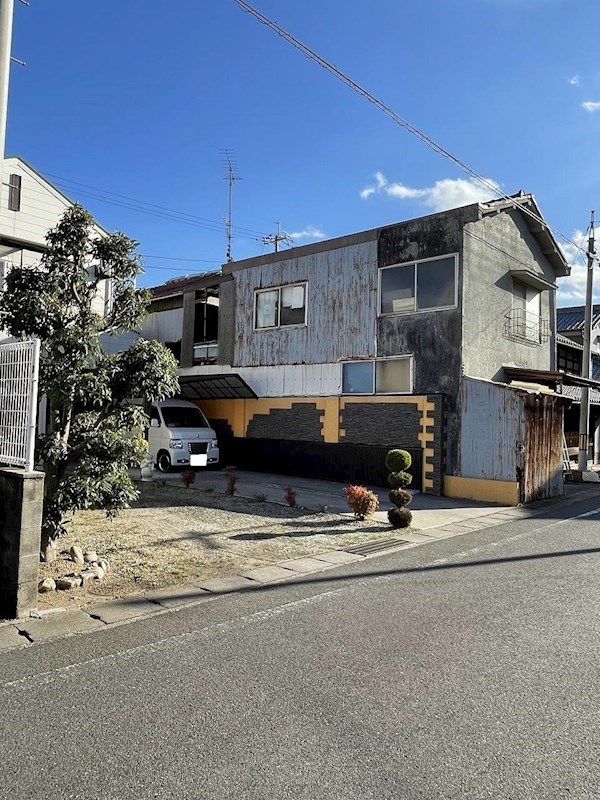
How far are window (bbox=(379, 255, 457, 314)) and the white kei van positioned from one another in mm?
6363

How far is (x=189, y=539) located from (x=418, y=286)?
864 cm

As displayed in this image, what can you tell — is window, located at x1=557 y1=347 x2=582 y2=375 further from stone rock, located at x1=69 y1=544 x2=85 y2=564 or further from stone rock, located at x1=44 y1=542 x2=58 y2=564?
stone rock, located at x1=44 y1=542 x2=58 y2=564

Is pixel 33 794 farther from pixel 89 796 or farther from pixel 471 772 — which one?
pixel 471 772

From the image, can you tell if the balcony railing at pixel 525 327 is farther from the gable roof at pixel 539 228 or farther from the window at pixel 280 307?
the window at pixel 280 307

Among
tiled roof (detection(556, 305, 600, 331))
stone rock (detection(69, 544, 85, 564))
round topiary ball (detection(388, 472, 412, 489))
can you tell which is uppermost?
tiled roof (detection(556, 305, 600, 331))

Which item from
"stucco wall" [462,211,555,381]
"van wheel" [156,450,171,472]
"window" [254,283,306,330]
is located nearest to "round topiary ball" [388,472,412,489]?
"stucco wall" [462,211,555,381]

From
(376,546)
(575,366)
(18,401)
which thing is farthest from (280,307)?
(575,366)

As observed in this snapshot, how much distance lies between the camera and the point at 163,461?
1631 cm

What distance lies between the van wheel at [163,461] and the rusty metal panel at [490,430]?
26.1 feet

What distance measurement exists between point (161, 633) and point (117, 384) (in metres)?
2.72

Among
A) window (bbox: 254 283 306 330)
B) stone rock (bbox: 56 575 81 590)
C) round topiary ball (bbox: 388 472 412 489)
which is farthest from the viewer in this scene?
window (bbox: 254 283 306 330)

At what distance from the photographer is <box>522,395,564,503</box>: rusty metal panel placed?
12.5 m

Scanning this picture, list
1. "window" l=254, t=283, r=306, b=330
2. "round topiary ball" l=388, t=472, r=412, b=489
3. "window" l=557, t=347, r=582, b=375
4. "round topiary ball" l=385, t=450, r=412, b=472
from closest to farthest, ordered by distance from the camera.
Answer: "round topiary ball" l=388, t=472, r=412, b=489 < "round topiary ball" l=385, t=450, r=412, b=472 < "window" l=254, t=283, r=306, b=330 < "window" l=557, t=347, r=582, b=375

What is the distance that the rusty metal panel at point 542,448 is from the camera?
12.5 metres
